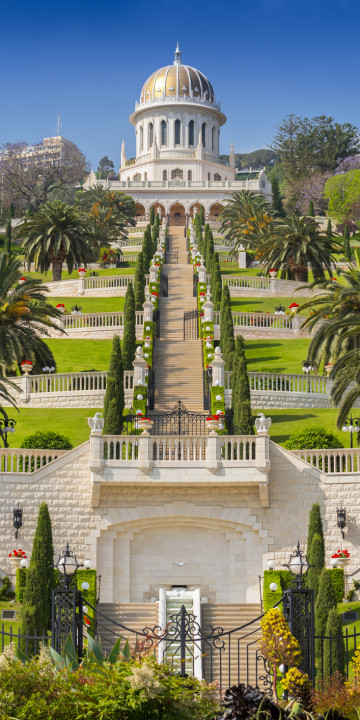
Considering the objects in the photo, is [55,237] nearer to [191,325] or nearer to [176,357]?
[191,325]

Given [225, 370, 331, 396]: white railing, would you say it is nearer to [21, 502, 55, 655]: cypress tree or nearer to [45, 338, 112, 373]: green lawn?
[45, 338, 112, 373]: green lawn

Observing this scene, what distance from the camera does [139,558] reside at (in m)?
32.9

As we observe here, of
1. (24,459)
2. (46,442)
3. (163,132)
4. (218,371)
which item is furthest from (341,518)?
(163,132)

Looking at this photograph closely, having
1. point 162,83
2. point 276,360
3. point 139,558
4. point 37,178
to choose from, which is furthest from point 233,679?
point 162,83

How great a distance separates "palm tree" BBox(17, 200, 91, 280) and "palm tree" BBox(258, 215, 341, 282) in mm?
11065

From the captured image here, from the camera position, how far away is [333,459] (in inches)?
1320

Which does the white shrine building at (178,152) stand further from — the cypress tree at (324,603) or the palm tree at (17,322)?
the cypress tree at (324,603)

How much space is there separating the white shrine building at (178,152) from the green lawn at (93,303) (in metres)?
49.9

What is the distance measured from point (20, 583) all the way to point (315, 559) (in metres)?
7.90

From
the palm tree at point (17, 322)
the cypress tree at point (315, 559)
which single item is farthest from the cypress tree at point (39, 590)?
the palm tree at point (17, 322)

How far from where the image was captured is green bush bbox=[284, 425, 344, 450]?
34125mm

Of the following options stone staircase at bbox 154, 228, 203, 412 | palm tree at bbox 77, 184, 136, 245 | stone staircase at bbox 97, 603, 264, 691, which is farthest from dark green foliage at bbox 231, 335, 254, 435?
palm tree at bbox 77, 184, 136, 245

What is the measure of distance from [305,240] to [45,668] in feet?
166

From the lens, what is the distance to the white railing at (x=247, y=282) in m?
63.2
